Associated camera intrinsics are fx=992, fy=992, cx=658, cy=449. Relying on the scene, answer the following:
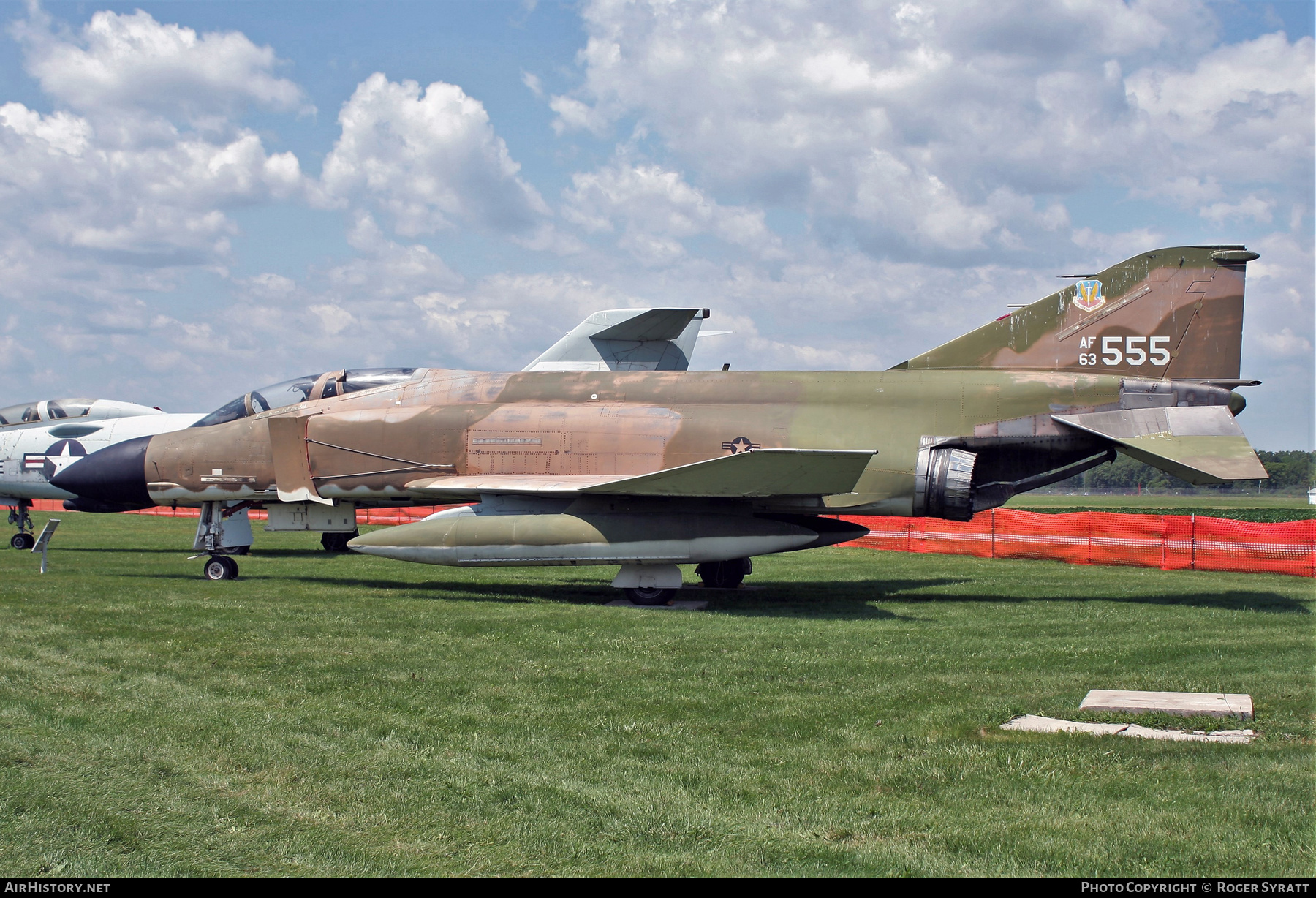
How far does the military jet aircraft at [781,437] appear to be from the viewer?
13.1m

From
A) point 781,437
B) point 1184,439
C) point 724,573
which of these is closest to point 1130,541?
point 1184,439

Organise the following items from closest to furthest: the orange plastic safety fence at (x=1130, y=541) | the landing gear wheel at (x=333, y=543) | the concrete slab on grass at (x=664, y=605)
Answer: the concrete slab on grass at (x=664, y=605)
the orange plastic safety fence at (x=1130, y=541)
the landing gear wheel at (x=333, y=543)

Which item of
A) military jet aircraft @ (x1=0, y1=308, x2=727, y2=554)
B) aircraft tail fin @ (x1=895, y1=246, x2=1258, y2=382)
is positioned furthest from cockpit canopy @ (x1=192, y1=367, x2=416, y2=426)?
aircraft tail fin @ (x1=895, y1=246, x2=1258, y2=382)

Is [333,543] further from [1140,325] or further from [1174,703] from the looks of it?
[1174,703]

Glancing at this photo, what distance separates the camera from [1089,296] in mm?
14102

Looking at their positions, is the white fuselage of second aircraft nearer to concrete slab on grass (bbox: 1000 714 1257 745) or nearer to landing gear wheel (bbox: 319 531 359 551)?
A: landing gear wheel (bbox: 319 531 359 551)

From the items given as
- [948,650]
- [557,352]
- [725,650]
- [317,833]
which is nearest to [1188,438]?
[948,650]

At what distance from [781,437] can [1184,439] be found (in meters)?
5.12

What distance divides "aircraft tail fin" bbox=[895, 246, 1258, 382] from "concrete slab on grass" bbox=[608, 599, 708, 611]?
505cm

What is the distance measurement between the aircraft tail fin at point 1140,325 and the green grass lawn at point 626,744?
3641mm

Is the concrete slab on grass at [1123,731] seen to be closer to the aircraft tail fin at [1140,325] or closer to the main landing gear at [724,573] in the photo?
the aircraft tail fin at [1140,325]

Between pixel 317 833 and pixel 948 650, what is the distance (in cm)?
656

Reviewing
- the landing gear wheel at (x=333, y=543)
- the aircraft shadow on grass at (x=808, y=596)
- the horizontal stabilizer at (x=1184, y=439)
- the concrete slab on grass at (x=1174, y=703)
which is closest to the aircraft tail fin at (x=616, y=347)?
the aircraft shadow on grass at (x=808, y=596)

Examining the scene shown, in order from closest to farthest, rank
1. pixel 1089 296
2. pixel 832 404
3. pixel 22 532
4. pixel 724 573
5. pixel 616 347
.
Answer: pixel 832 404 → pixel 1089 296 → pixel 724 573 → pixel 616 347 → pixel 22 532
